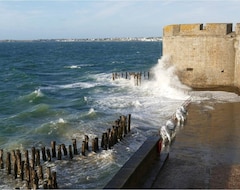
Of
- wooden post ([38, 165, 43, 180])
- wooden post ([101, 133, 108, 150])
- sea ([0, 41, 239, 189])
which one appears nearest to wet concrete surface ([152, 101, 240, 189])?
sea ([0, 41, 239, 189])

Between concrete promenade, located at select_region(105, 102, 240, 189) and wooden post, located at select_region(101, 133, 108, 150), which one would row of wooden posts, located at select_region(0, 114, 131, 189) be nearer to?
wooden post, located at select_region(101, 133, 108, 150)

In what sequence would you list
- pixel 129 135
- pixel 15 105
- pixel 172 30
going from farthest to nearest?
pixel 15 105 < pixel 172 30 < pixel 129 135

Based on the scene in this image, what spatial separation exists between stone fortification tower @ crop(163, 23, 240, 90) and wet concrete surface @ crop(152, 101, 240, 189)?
5.13 meters

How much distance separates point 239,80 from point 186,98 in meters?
3.21

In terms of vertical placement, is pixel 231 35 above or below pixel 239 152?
above

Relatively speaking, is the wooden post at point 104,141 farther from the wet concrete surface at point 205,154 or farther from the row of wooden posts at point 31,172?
the wet concrete surface at point 205,154

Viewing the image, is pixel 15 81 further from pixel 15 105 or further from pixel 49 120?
pixel 49 120

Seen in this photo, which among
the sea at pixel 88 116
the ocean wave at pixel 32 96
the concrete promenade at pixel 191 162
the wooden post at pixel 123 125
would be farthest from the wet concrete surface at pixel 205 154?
the ocean wave at pixel 32 96

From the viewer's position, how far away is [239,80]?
2166cm

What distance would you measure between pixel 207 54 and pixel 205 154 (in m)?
12.9

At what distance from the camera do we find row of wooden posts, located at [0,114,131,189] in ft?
36.0

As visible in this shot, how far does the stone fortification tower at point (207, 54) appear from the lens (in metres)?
22.1

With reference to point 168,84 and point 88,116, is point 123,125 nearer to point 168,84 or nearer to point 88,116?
point 88,116

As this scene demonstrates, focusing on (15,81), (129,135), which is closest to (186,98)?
(129,135)
